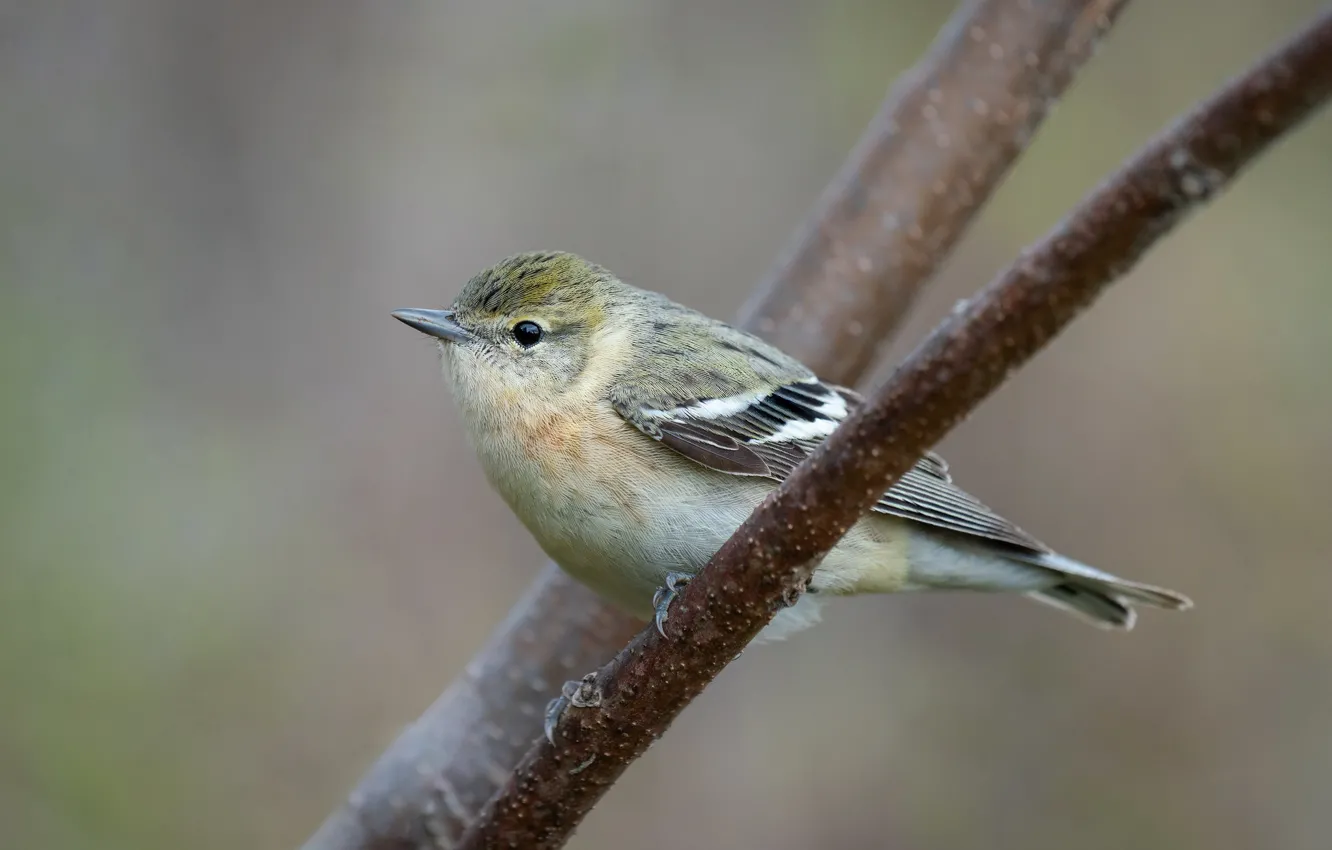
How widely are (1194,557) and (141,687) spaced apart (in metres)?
6.07

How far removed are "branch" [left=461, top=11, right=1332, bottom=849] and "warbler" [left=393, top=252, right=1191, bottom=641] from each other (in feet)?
1.73

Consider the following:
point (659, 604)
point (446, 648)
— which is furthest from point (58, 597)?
point (659, 604)

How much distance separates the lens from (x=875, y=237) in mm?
4910

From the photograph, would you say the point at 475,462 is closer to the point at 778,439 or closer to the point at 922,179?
the point at 922,179

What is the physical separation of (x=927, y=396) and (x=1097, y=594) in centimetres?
274

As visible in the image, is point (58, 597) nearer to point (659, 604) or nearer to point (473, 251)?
point (473, 251)

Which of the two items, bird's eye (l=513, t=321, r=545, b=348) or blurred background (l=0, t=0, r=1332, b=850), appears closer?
bird's eye (l=513, t=321, r=545, b=348)

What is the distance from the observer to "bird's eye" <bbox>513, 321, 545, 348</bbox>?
13.8 ft

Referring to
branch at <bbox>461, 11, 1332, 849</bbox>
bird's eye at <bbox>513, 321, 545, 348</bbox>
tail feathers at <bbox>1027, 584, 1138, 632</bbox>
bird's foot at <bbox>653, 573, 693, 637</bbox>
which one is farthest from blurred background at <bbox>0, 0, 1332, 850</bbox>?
branch at <bbox>461, 11, 1332, 849</bbox>

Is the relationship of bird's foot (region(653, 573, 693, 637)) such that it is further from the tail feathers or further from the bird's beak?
the tail feathers

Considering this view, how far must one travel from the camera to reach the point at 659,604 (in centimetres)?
325

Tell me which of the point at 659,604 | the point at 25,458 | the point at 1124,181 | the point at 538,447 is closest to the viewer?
the point at 1124,181

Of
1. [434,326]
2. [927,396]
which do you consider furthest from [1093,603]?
[927,396]

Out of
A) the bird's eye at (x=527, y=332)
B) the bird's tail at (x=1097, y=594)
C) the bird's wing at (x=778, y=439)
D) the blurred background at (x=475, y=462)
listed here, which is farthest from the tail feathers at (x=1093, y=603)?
the blurred background at (x=475, y=462)
